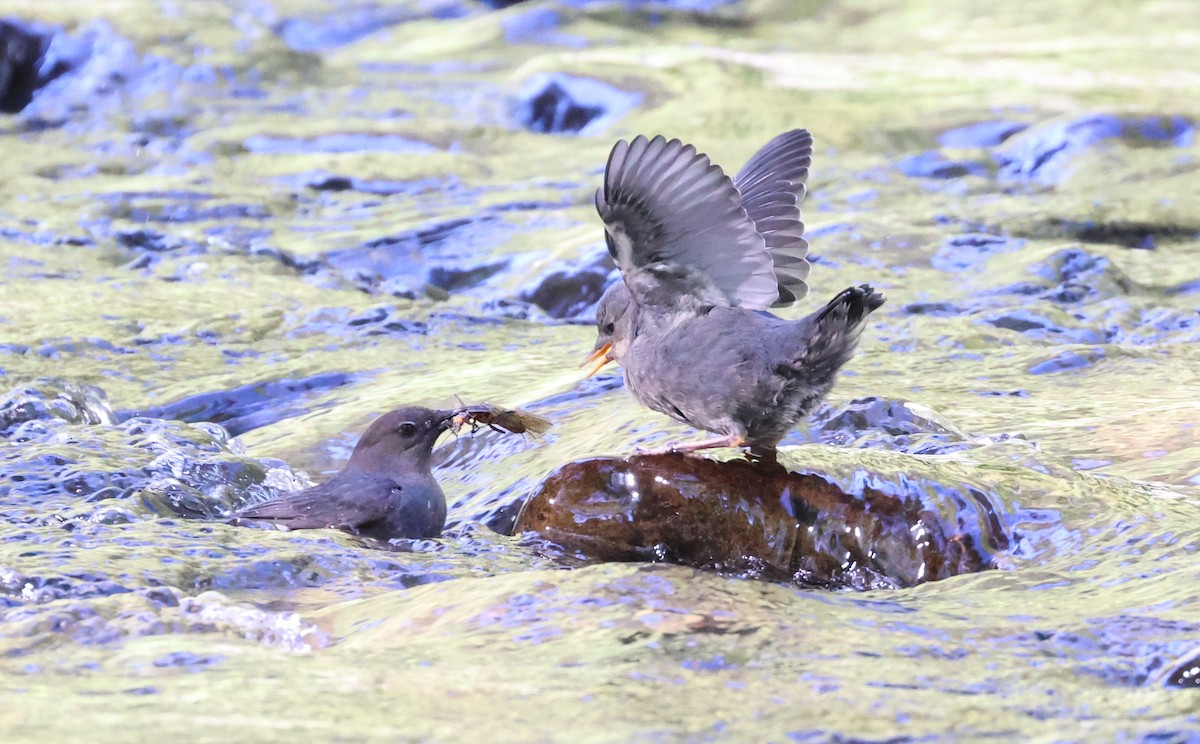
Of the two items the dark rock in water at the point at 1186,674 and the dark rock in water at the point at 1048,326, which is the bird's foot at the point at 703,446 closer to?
the dark rock in water at the point at 1186,674

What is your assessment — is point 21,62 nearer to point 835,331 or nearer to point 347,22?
point 347,22

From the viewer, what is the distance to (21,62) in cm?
1457

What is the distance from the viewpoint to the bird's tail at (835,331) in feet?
12.9

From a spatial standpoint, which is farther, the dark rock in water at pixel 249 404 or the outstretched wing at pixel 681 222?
the dark rock in water at pixel 249 404

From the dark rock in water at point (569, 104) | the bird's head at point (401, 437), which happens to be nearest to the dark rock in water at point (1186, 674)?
the bird's head at point (401, 437)

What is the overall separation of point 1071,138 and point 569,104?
4339 mm

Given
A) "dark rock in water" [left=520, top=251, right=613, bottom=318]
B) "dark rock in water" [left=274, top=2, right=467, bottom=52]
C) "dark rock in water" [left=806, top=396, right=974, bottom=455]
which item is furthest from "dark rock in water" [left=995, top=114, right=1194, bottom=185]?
"dark rock in water" [left=274, top=2, right=467, bottom=52]

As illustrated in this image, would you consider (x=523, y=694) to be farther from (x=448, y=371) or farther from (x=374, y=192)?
(x=374, y=192)

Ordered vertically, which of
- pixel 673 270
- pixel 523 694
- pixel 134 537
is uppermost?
pixel 673 270

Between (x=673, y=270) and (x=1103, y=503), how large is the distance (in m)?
1.51

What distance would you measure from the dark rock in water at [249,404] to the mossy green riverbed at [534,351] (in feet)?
0.12

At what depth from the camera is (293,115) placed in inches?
532

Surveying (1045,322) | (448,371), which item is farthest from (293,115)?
(1045,322)

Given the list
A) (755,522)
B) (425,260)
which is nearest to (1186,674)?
(755,522)
